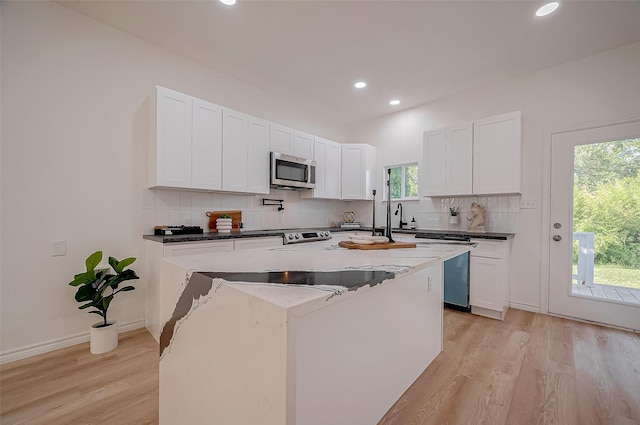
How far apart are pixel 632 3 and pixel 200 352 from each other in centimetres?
382

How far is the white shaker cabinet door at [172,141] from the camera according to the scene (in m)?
2.50

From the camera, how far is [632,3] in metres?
2.14

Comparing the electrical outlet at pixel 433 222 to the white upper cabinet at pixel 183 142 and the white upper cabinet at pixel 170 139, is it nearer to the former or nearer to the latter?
the white upper cabinet at pixel 183 142

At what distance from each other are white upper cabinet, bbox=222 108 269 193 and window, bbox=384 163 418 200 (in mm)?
2232

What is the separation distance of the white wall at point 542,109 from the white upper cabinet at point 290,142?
6.77 ft

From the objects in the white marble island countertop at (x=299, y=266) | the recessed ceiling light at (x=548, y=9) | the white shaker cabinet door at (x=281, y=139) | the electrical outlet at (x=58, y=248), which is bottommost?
the electrical outlet at (x=58, y=248)

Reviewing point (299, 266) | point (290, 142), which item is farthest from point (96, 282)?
point (290, 142)

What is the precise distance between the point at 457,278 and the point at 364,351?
2.49 metres

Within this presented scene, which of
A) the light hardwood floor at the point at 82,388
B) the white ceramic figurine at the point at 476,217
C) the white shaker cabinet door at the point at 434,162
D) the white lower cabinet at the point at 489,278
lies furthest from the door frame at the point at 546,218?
the light hardwood floor at the point at 82,388

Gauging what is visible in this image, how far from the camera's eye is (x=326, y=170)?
425 cm

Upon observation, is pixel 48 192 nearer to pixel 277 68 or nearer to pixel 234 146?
pixel 234 146

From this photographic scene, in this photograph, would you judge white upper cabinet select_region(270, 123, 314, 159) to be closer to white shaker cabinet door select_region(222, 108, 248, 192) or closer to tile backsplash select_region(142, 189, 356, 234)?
white shaker cabinet door select_region(222, 108, 248, 192)

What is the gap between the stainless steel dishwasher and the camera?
10.2 ft

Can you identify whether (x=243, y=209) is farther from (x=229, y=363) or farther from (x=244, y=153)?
(x=229, y=363)
